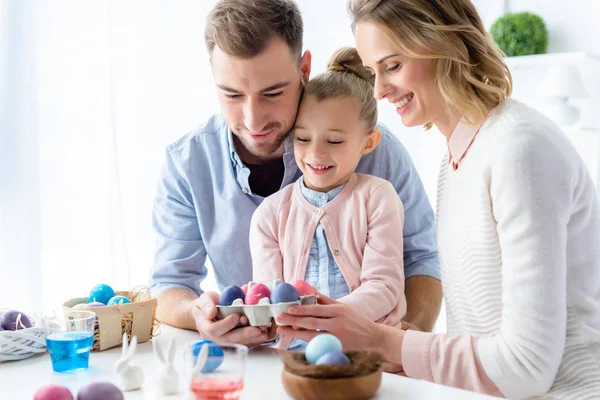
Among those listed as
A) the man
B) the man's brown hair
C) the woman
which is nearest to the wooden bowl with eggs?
the woman

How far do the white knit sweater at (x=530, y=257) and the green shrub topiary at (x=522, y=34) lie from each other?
2651 millimetres

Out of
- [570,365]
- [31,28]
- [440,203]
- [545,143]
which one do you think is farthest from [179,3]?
[570,365]

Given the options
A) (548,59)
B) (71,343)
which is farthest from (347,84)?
(548,59)

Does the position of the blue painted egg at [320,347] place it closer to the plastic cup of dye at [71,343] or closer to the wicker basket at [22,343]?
the plastic cup of dye at [71,343]

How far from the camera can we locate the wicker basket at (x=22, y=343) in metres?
1.56

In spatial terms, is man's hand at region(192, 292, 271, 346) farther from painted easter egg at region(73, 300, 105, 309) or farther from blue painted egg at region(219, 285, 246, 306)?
painted easter egg at region(73, 300, 105, 309)

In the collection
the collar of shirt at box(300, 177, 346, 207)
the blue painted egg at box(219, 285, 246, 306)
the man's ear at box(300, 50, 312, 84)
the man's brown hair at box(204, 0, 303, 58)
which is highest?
the man's brown hair at box(204, 0, 303, 58)

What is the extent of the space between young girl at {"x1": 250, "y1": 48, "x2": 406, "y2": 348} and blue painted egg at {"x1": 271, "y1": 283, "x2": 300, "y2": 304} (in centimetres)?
35

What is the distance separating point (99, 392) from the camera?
1.21 metres

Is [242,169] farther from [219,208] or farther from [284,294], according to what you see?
[284,294]

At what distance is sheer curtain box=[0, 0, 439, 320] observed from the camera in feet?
8.13

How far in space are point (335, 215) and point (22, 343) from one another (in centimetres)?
Answer: 90

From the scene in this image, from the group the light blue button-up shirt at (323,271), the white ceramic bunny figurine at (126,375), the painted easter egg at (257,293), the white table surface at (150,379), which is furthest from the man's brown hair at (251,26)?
the white ceramic bunny figurine at (126,375)

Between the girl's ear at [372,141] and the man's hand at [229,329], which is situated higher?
the girl's ear at [372,141]
